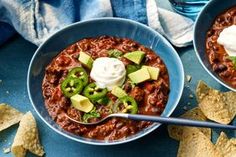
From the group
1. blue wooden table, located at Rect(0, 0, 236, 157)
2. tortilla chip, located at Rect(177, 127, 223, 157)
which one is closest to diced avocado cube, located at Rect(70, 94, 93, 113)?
blue wooden table, located at Rect(0, 0, 236, 157)

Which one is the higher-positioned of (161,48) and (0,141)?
(161,48)

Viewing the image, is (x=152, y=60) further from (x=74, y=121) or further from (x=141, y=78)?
(x=74, y=121)

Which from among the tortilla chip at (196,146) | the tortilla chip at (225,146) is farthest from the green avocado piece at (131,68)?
the tortilla chip at (225,146)

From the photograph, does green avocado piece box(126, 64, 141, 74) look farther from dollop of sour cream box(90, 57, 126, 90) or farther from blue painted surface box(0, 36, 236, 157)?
blue painted surface box(0, 36, 236, 157)

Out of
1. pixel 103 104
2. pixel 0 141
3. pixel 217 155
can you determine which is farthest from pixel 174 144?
pixel 0 141

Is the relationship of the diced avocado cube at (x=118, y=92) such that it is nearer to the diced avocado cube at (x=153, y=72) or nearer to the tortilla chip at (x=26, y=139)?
the diced avocado cube at (x=153, y=72)

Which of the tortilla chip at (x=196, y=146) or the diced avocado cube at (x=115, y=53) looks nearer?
the tortilla chip at (x=196, y=146)
